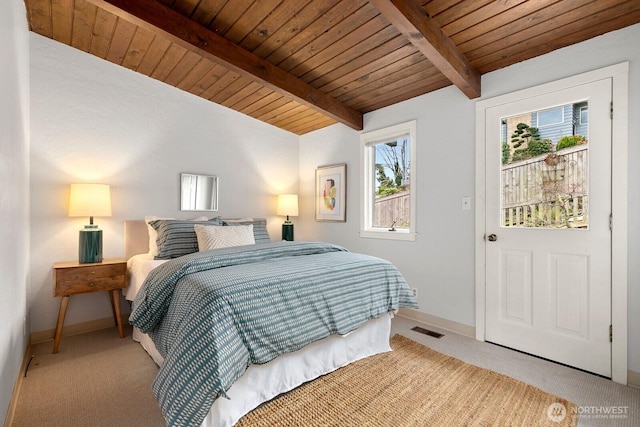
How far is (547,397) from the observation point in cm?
179

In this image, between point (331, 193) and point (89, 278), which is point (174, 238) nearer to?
point (89, 278)

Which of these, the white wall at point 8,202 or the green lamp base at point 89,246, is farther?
the green lamp base at point 89,246

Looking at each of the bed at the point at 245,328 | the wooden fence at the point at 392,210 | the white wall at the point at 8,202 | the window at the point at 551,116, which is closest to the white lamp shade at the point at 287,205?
the wooden fence at the point at 392,210

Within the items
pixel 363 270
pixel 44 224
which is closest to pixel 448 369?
pixel 363 270

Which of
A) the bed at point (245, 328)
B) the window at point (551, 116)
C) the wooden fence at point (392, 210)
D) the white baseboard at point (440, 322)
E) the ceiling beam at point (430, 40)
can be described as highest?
the ceiling beam at point (430, 40)

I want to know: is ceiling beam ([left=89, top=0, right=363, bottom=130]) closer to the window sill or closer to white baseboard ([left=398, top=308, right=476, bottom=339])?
the window sill

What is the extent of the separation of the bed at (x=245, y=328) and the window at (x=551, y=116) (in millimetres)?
1610

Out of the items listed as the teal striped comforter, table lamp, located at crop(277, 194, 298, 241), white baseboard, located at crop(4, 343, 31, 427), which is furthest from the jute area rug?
table lamp, located at crop(277, 194, 298, 241)

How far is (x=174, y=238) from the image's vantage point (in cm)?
279

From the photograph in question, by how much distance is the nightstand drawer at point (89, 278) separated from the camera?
2387 mm

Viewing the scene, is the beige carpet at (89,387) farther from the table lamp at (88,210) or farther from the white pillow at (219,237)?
the white pillow at (219,237)

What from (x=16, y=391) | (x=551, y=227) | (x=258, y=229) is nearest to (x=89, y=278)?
Result: (x=16, y=391)

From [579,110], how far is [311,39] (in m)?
2.02

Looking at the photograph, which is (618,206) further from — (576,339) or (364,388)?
(364,388)
